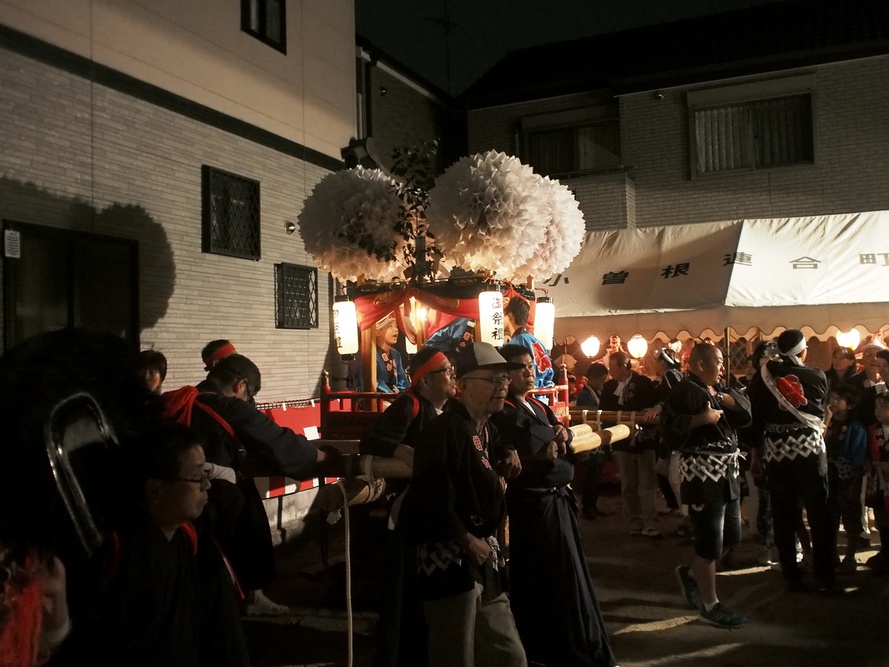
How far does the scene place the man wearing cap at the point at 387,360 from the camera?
8.95 m

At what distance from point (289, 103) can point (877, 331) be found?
30.0 feet

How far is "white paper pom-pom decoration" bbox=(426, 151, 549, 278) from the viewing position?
7.40 meters

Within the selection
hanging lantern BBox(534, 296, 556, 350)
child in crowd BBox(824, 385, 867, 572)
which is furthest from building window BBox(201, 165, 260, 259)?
child in crowd BBox(824, 385, 867, 572)

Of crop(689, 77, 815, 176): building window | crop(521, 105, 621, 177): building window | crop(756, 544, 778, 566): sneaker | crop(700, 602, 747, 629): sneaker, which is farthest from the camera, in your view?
crop(521, 105, 621, 177): building window

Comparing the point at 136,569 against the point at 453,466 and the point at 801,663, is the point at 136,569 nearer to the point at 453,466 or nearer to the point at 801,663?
the point at 453,466

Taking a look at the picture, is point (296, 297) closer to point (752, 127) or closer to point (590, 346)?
point (590, 346)

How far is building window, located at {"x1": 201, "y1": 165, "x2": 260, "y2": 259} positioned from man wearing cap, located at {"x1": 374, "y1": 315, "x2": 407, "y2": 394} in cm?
275

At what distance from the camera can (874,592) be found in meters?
6.93

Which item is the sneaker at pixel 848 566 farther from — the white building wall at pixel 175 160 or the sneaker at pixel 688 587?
the white building wall at pixel 175 160

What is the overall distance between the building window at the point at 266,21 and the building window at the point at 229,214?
209cm

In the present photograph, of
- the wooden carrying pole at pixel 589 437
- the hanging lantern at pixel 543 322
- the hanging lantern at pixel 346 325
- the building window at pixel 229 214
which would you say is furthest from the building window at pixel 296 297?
the wooden carrying pole at pixel 589 437

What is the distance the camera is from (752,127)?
15.9 meters

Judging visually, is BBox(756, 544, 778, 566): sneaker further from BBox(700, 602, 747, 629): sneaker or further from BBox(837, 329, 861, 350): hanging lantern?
BBox(837, 329, 861, 350): hanging lantern

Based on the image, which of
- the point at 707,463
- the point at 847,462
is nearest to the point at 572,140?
the point at 847,462
